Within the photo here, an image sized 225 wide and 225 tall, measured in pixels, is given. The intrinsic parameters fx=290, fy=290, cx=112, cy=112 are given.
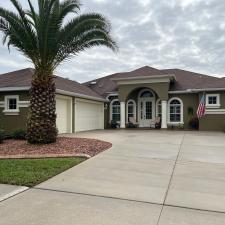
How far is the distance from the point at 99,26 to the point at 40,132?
5169 millimetres

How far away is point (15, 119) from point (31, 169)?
10.5m

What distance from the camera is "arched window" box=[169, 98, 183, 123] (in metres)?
24.6

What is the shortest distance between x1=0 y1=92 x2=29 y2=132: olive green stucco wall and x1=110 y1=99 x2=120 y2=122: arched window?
11.4 metres

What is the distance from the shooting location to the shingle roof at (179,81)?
23794 mm

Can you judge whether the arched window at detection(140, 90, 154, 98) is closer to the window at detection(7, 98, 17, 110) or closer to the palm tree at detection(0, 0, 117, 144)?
the window at detection(7, 98, 17, 110)

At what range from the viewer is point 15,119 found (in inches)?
685

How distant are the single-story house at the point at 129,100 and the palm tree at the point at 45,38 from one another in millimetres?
4869

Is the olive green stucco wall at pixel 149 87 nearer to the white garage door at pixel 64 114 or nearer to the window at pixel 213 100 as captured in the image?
the window at pixel 213 100

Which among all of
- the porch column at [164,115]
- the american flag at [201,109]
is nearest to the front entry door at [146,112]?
the porch column at [164,115]

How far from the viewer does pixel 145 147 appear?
12375mm

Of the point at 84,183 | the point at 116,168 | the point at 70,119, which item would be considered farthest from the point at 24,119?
the point at 84,183

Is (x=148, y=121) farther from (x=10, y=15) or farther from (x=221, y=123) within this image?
(x=10, y=15)

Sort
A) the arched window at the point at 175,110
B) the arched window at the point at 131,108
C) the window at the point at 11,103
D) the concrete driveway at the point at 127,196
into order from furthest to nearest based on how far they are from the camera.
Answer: the arched window at the point at 131,108 < the arched window at the point at 175,110 < the window at the point at 11,103 < the concrete driveway at the point at 127,196

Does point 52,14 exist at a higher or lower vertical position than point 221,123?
higher
